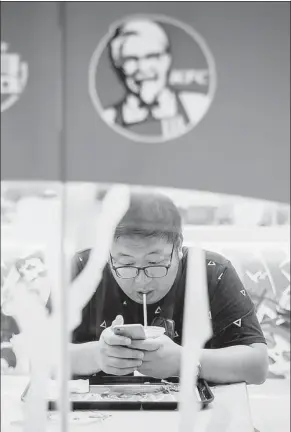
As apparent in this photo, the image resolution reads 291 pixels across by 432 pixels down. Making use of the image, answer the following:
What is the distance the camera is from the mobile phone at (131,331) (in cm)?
280

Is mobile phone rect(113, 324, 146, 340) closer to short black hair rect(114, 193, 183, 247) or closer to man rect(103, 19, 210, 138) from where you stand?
short black hair rect(114, 193, 183, 247)

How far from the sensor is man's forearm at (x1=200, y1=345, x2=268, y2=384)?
2789 mm

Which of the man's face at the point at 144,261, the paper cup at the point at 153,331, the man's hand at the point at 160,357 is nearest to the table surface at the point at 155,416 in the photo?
the man's hand at the point at 160,357

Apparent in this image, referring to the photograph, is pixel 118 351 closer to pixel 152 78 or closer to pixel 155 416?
pixel 155 416

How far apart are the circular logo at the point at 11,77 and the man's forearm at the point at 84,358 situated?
900 millimetres

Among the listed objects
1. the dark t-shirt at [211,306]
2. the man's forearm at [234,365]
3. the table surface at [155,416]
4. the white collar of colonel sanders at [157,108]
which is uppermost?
the white collar of colonel sanders at [157,108]

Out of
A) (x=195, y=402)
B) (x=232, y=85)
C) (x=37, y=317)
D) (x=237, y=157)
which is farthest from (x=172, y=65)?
(x=195, y=402)

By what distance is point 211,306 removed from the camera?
9.25ft

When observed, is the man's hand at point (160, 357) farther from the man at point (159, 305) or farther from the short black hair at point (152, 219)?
the short black hair at point (152, 219)

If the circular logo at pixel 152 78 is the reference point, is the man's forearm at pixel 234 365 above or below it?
below

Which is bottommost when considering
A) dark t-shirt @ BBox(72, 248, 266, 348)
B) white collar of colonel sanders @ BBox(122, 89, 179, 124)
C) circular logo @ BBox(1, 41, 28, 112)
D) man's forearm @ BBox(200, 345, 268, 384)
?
man's forearm @ BBox(200, 345, 268, 384)

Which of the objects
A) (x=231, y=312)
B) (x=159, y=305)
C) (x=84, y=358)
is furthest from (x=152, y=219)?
(x=84, y=358)

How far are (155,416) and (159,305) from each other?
1.30 ft

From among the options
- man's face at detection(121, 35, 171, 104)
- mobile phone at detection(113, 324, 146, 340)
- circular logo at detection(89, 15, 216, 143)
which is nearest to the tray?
mobile phone at detection(113, 324, 146, 340)
